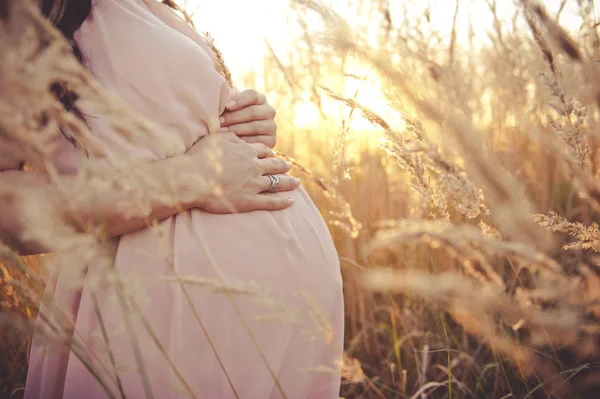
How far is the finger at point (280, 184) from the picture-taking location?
3.94ft

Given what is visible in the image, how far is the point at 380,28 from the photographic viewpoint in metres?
1.85

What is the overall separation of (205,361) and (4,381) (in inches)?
50.5

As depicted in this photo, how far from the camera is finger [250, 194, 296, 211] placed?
116 centimetres

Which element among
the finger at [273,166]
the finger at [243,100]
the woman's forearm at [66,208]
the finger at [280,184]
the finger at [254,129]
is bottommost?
the woman's forearm at [66,208]

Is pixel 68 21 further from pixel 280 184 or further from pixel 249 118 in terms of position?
pixel 280 184

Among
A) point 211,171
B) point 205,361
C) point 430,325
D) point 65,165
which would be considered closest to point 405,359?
point 430,325

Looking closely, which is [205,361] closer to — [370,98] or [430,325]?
[370,98]

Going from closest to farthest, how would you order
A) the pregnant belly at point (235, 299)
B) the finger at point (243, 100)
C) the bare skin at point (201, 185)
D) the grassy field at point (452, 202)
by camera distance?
1. the grassy field at point (452, 202)
2. the bare skin at point (201, 185)
3. the pregnant belly at point (235, 299)
4. the finger at point (243, 100)

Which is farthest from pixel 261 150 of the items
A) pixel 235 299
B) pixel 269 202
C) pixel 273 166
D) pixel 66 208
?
pixel 66 208

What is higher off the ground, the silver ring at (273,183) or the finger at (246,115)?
the finger at (246,115)

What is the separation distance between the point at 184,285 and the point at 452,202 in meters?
0.62

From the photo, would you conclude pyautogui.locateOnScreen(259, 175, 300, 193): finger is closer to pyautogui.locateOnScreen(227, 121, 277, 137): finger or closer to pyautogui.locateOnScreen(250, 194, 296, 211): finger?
pyautogui.locateOnScreen(250, 194, 296, 211): finger

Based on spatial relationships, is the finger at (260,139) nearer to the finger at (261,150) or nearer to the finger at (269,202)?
the finger at (261,150)

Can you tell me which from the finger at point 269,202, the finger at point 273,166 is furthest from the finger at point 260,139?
the finger at point 269,202
